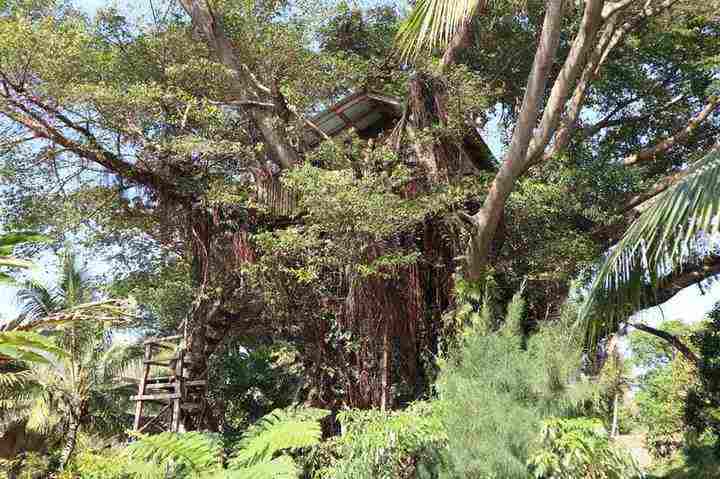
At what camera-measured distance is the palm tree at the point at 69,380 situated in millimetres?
9211

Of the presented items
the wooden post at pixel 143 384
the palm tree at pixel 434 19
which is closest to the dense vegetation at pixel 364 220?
the wooden post at pixel 143 384

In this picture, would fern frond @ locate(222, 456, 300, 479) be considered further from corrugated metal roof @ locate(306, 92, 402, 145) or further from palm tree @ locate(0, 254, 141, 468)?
corrugated metal roof @ locate(306, 92, 402, 145)

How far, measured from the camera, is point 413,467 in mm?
6906

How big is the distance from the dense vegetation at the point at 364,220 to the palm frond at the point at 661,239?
0.22ft

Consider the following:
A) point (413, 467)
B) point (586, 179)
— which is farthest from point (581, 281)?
point (413, 467)

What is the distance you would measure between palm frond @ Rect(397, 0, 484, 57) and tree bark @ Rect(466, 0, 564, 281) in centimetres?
260

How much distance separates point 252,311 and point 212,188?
3139 mm

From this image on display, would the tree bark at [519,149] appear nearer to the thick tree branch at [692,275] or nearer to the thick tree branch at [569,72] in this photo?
the thick tree branch at [569,72]

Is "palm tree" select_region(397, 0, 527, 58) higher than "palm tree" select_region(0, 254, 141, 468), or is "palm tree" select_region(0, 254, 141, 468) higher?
"palm tree" select_region(397, 0, 527, 58)

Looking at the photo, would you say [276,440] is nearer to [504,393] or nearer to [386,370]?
[386,370]

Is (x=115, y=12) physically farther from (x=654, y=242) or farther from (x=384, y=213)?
(x=654, y=242)

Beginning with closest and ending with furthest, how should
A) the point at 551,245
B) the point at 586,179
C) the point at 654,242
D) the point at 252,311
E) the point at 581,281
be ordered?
the point at 654,242, the point at 581,281, the point at 551,245, the point at 586,179, the point at 252,311

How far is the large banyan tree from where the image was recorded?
8.84 meters

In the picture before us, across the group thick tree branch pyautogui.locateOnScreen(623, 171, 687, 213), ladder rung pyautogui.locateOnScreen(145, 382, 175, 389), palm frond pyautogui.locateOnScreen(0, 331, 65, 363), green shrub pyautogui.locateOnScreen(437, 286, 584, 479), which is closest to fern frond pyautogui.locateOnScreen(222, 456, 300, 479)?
green shrub pyautogui.locateOnScreen(437, 286, 584, 479)
